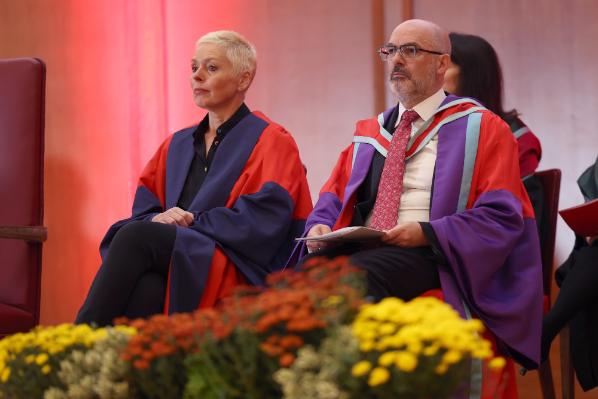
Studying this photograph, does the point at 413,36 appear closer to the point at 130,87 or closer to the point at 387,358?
the point at 387,358

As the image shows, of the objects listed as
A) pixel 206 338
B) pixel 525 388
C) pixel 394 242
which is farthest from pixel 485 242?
pixel 525 388

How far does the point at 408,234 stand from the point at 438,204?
195mm

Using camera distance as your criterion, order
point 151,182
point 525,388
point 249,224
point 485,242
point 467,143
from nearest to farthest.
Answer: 1. point 485,242
2. point 467,143
3. point 249,224
4. point 151,182
5. point 525,388

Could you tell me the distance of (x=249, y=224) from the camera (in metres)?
3.07

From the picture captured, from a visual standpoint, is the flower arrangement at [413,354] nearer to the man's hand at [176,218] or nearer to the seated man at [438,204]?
the seated man at [438,204]

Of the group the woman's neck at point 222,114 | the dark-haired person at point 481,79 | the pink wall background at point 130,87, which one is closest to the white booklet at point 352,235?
the woman's neck at point 222,114

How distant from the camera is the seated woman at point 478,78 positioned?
3.65m

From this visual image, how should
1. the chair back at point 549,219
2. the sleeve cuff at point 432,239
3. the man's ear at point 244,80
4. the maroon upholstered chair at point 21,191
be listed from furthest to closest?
the man's ear at point 244,80 < the chair back at point 549,219 < the maroon upholstered chair at point 21,191 < the sleeve cuff at point 432,239

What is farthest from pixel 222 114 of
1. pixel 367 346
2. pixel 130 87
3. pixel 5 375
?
pixel 367 346

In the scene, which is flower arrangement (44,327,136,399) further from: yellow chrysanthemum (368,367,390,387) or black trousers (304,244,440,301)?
black trousers (304,244,440,301)

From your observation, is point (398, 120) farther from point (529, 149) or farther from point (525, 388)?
point (525, 388)

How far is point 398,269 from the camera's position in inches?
102

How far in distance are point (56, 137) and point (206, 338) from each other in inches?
135

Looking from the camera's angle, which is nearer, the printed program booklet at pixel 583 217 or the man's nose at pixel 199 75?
the printed program booklet at pixel 583 217
